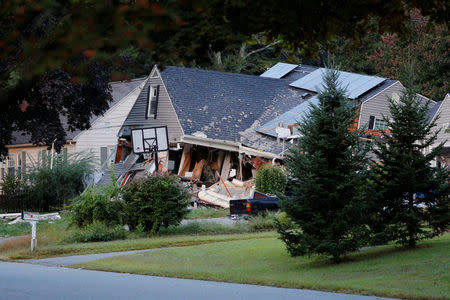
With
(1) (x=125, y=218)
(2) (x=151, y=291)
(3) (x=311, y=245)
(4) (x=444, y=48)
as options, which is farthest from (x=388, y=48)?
(2) (x=151, y=291)

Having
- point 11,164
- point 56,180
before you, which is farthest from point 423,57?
point 11,164

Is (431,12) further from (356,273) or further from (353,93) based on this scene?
(353,93)

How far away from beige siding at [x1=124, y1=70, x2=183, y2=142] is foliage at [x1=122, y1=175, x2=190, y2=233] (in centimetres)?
1319

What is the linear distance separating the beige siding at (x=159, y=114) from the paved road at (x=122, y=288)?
22267 mm

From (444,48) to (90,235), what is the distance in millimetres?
33767

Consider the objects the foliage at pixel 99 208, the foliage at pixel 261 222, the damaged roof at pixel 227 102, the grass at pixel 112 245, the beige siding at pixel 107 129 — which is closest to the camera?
the grass at pixel 112 245

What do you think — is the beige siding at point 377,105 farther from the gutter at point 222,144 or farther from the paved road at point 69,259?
the paved road at point 69,259

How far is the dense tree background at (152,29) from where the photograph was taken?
516 cm

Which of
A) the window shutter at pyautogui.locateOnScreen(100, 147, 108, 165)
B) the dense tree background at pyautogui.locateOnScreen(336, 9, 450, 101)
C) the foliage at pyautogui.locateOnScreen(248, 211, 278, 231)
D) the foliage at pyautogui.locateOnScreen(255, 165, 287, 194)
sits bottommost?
the foliage at pyautogui.locateOnScreen(248, 211, 278, 231)

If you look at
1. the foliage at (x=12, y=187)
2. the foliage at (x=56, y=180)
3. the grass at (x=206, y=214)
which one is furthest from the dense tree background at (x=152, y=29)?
the foliage at (x=12, y=187)

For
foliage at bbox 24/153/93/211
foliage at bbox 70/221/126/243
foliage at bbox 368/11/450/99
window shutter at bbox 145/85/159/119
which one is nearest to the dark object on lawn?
foliage at bbox 70/221/126/243

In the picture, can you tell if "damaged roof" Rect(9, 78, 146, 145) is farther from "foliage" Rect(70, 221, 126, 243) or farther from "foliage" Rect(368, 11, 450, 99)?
"foliage" Rect(70, 221, 126, 243)

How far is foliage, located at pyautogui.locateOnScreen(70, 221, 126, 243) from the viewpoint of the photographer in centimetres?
2370

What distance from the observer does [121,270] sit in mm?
16438
